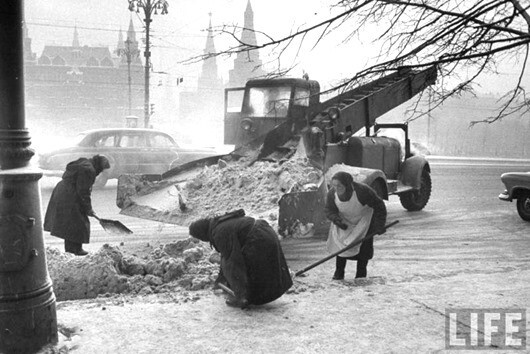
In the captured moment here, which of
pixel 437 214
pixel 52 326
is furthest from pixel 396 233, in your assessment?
pixel 52 326

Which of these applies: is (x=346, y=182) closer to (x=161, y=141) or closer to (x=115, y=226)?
(x=115, y=226)

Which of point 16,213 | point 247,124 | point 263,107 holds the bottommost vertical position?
point 16,213

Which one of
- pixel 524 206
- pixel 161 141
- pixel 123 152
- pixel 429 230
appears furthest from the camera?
pixel 161 141

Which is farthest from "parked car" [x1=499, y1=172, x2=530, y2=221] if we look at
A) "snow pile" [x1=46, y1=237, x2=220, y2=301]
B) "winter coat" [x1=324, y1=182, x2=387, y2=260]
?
"snow pile" [x1=46, y1=237, x2=220, y2=301]

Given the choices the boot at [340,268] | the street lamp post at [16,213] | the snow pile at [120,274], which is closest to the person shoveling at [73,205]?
the snow pile at [120,274]

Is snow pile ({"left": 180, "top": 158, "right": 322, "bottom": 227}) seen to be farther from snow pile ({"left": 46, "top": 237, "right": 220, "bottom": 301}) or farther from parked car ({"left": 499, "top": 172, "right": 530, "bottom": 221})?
parked car ({"left": 499, "top": 172, "right": 530, "bottom": 221})

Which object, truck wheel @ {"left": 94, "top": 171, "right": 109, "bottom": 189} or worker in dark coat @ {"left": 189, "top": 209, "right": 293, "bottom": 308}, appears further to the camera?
truck wheel @ {"left": 94, "top": 171, "right": 109, "bottom": 189}

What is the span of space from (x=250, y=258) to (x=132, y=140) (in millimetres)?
10227

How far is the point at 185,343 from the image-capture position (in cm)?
369

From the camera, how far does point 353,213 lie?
18.3 ft

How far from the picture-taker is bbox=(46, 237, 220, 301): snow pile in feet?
16.8

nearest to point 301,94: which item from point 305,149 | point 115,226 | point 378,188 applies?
point 305,149

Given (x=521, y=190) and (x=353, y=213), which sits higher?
(x=353, y=213)

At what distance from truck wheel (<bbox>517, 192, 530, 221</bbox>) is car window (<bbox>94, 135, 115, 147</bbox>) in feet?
32.4
